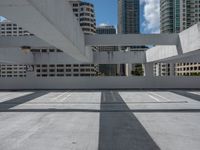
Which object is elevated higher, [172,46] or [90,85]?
[172,46]

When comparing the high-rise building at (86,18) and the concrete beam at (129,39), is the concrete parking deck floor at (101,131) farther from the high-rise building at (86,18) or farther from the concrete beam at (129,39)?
the high-rise building at (86,18)

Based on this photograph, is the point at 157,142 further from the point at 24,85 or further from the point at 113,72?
the point at 113,72

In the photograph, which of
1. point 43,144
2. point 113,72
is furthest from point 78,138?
point 113,72

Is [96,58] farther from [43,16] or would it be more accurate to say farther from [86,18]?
[86,18]

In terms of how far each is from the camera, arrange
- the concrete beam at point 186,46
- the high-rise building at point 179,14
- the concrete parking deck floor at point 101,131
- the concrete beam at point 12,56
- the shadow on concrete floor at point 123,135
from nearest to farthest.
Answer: the shadow on concrete floor at point 123,135
the concrete parking deck floor at point 101,131
the concrete beam at point 186,46
the concrete beam at point 12,56
the high-rise building at point 179,14

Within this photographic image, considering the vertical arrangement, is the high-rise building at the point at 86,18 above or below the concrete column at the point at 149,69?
above

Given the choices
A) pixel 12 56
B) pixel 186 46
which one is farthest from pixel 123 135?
pixel 12 56

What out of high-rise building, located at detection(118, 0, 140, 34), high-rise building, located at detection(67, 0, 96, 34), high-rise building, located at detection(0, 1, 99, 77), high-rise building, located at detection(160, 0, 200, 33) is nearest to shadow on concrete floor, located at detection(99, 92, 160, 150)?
high-rise building, located at detection(0, 1, 99, 77)

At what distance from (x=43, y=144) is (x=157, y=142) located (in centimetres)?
319

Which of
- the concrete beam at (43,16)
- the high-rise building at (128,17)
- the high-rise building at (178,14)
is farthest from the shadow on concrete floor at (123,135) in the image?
the high-rise building at (128,17)

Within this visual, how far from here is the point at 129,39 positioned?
68.1 feet

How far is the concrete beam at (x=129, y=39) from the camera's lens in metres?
20.5

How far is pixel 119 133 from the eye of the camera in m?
8.45

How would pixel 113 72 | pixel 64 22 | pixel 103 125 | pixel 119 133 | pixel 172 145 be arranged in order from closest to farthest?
pixel 172 145 < pixel 119 133 < pixel 103 125 < pixel 64 22 < pixel 113 72
